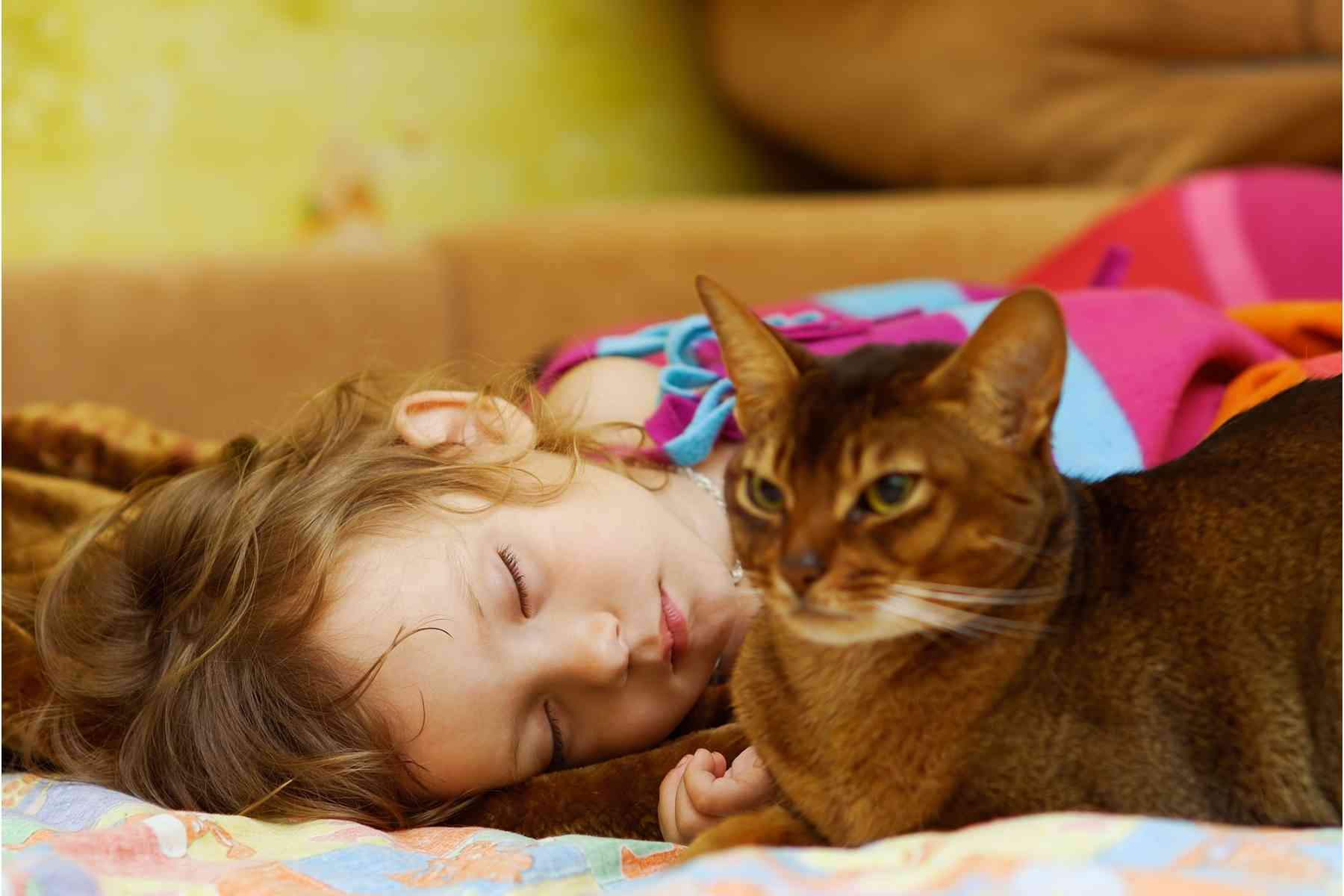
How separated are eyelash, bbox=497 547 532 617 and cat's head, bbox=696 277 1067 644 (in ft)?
1.23

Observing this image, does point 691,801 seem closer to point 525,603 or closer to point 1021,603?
point 525,603

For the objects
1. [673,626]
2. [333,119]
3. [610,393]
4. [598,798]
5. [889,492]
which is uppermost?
[333,119]

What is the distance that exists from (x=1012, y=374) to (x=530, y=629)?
52 centimetres

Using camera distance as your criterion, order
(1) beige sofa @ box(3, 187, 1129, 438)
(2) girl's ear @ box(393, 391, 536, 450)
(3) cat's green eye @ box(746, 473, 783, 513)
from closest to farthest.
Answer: (3) cat's green eye @ box(746, 473, 783, 513) → (2) girl's ear @ box(393, 391, 536, 450) → (1) beige sofa @ box(3, 187, 1129, 438)

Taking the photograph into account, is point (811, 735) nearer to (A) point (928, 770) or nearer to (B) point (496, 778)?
(A) point (928, 770)

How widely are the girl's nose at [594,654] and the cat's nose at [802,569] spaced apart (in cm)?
38

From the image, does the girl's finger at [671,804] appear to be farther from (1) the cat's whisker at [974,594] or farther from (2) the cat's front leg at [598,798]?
(1) the cat's whisker at [974,594]

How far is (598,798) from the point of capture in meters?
1.06

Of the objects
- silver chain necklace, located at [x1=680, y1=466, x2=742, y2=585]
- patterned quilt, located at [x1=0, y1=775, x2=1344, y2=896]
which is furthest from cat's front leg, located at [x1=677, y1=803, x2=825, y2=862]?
silver chain necklace, located at [x1=680, y1=466, x2=742, y2=585]

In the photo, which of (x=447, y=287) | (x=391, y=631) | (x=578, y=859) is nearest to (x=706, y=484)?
(x=391, y=631)

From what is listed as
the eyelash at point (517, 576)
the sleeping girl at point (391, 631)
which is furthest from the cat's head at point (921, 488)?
the eyelash at point (517, 576)

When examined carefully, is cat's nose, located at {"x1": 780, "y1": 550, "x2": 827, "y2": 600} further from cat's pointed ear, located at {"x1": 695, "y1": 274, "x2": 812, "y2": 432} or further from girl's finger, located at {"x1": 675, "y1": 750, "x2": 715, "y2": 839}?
girl's finger, located at {"x1": 675, "y1": 750, "x2": 715, "y2": 839}

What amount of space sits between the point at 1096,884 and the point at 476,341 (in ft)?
6.11

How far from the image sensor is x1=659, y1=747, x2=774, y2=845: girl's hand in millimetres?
927
